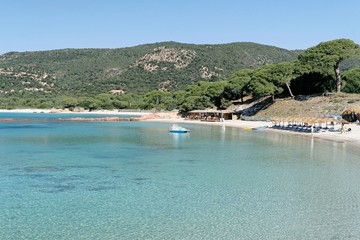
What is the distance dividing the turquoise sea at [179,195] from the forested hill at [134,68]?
114811mm

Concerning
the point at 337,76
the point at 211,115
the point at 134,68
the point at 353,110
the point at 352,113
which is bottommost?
the point at 211,115

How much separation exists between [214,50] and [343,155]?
137319 mm

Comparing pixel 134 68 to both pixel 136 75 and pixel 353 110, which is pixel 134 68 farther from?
pixel 353 110

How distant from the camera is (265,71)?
78.7m

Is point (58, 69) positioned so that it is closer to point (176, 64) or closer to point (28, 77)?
point (28, 77)

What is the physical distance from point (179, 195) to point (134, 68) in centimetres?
14453

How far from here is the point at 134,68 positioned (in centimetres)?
15988

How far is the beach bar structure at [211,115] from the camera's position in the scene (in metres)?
80.1

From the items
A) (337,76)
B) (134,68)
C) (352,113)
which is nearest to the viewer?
(352,113)

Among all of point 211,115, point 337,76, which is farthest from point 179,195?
point 211,115

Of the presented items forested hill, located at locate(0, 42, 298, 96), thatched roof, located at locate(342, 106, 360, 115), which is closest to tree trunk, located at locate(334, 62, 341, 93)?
thatched roof, located at locate(342, 106, 360, 115)

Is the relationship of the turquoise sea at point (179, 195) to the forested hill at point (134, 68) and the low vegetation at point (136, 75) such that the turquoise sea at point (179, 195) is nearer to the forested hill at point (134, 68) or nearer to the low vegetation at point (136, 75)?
the low vegetation at point (136, 75)

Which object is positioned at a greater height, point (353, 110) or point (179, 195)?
point (353, 110)

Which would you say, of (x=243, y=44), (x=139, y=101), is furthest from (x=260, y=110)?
(x=243, y=44)
